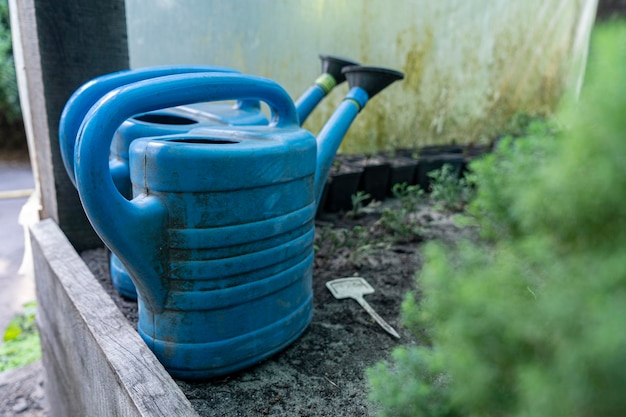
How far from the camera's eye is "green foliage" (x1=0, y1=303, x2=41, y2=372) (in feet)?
8.25

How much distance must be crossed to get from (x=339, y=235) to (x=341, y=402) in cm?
114

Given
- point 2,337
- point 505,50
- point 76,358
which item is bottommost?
point 2,337

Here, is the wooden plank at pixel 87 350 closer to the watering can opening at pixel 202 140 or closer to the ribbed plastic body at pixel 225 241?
the ribbed plastic body at pixel 225 241

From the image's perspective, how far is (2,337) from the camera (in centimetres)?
279

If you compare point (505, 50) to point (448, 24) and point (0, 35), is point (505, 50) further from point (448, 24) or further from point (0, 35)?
point (0, 35)

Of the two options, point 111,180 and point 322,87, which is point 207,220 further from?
point 322,87

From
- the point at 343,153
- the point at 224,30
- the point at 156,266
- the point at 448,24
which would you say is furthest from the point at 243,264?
the point at 448,24

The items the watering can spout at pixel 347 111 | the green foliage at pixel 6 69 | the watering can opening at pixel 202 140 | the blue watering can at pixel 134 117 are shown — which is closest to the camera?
the watering can opening at pixel 202 140

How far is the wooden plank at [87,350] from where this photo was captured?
0.82 metres

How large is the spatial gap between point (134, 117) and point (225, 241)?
0.63 meters

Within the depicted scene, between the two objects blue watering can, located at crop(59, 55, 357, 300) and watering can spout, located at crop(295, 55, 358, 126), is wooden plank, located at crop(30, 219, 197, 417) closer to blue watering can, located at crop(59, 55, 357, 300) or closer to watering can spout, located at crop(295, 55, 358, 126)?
blue watering can, located at crop(59, 55, 357, 300)

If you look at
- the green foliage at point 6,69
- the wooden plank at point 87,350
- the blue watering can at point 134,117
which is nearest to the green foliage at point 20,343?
the wooden plank at point 87,350

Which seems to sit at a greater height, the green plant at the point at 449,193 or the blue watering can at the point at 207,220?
the blue watering can at the point at 207,220

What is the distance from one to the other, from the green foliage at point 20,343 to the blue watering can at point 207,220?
190 centimetres
